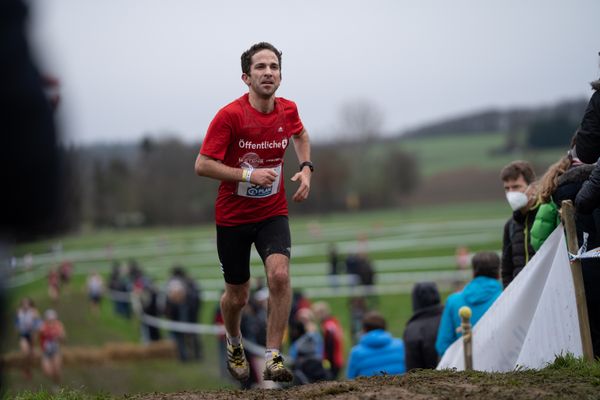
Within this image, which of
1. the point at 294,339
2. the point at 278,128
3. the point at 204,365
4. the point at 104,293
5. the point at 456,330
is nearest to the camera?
the point at 278,128

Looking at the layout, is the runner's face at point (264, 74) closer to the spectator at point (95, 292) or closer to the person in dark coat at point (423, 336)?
the person in dark coat at point (423, 336)

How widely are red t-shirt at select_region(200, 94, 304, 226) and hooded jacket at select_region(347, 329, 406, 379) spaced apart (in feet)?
9.59

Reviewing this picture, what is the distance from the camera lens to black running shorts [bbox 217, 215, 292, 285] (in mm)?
7047

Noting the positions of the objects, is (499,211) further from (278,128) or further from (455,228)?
(278,128)

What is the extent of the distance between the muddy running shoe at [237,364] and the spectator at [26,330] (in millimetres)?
17963

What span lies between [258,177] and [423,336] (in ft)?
10.9

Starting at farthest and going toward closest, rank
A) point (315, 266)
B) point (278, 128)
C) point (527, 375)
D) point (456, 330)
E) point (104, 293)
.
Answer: point (315, 266)
point (104, 293)
point (456, 330)
point (278, 128)
point (527, 375)

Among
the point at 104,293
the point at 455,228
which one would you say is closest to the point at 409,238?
the point at 455,228

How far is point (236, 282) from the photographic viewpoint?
7344mm

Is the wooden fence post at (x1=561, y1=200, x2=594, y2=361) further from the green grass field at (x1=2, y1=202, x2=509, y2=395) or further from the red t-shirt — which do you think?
the green grass field at (x1=2, y1=202, x2=509, y2=395)

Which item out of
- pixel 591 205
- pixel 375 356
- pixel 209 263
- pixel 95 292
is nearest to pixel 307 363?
pixel 375 356

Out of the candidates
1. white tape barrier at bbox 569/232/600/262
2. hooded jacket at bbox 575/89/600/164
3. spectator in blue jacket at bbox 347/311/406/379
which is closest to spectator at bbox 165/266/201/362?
Result: spectator in blue jacket at bbox 347/311/406/379

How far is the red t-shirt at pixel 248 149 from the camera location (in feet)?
22.6

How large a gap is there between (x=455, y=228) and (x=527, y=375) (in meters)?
68.6
